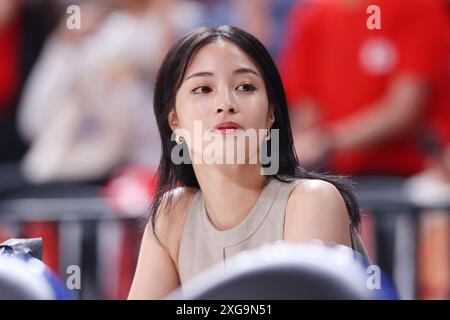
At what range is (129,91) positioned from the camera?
225cm

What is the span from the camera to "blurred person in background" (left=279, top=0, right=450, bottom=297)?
2.29 meters

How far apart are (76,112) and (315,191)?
Answer: 1.22 meters

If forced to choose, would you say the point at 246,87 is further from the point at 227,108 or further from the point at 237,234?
the point at 237,234

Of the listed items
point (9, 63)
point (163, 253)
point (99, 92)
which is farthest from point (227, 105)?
point (9, 63)

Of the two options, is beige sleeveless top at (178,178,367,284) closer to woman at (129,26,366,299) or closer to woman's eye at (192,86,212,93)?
woman at (129,26,366,299)

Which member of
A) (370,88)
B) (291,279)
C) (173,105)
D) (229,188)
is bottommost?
(291,279)

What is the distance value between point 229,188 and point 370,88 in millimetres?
1141

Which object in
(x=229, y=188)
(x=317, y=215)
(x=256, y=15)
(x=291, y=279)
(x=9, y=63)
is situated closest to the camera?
(x=291, y=279)

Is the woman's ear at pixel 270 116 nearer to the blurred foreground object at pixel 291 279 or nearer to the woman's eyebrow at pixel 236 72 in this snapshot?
the woman's eyebrow at pixel 236 72

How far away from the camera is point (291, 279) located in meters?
0.78

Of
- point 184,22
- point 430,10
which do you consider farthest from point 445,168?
point 184,22
